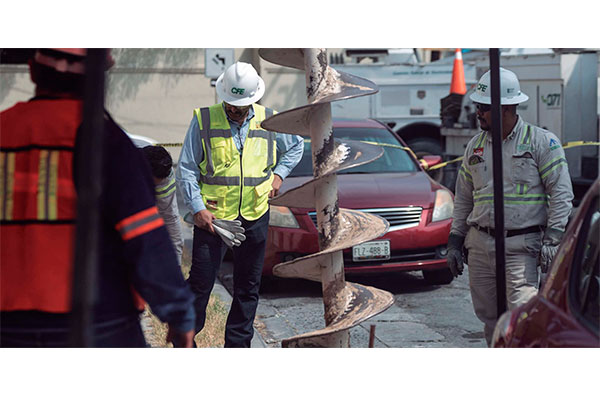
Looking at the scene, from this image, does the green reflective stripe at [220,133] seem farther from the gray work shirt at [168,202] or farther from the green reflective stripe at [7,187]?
the green reflective stripe at [7,187]

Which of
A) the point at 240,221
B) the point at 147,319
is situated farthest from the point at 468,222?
the point at 147,319

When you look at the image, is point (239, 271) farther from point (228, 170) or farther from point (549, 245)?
point (549, 245)

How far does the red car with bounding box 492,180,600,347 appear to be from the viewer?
2.74 metres

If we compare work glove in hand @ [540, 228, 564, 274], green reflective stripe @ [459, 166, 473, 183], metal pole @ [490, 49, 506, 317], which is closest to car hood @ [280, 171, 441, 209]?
green reflective stripe @ [459, 166, 473, 183]

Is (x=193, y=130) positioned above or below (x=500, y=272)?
above

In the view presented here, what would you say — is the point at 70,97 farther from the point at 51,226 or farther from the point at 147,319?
the point at 147,319

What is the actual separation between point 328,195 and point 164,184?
72.5 inches

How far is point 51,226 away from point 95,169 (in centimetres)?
106

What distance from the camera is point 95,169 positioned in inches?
65.9

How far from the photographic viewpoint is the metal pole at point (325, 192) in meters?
4.28

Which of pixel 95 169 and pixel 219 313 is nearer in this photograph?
pixel 95 169

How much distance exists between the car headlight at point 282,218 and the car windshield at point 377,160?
889mm

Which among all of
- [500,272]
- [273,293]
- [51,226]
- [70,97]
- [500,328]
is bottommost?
[273,293]

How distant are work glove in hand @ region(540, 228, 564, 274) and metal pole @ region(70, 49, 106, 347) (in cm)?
358
